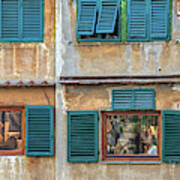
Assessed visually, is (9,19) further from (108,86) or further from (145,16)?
(145,16)

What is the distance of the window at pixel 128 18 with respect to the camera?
8.59 metres

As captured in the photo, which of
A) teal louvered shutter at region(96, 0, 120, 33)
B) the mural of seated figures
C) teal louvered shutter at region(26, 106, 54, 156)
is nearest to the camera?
teal louvered shutter at region(96, 0, 120, 33)

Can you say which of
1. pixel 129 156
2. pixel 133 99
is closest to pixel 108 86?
pixel 133 99

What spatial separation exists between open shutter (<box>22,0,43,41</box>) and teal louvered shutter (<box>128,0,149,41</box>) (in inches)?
80.7

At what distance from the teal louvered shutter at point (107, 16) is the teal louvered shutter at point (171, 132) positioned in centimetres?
229

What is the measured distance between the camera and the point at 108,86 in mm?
8695

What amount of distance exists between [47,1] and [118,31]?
1.80 m

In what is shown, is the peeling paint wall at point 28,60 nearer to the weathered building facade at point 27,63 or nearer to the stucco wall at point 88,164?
the weathered building facade at point 27,63

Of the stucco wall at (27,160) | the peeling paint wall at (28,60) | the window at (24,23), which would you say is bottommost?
the stucco wall at (27,160)

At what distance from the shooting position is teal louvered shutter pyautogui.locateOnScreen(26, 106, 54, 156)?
8.67 meters

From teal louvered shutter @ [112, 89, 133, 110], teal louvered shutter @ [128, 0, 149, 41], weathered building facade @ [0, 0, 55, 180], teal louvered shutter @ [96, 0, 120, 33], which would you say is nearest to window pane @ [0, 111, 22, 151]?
weathered building facade @ [0, 0, 55, 180]

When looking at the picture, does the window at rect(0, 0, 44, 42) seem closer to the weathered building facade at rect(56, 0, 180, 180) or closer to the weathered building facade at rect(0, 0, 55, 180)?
the weathered building facade at rect(0, 0, 55, 180)

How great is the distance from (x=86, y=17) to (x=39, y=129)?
277 centimetres

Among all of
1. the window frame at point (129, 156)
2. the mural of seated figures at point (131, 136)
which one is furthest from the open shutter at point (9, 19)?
the mural of seated figures at point (131, 136)
